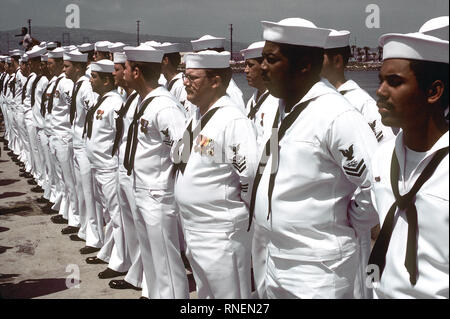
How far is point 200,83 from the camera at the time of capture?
410cm

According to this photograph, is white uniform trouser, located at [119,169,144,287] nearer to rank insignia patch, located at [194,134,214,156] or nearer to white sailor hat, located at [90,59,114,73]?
rank insignia patch, located at [194,134,214,156]

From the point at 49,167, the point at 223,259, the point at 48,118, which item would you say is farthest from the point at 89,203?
the point at 223,259

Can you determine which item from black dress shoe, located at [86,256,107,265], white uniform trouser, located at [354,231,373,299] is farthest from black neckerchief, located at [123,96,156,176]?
white uniform trouser, located at [354,231,373,299]

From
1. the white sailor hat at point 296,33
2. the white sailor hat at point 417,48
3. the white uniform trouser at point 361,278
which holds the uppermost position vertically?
the white sailor hat at point 296,33

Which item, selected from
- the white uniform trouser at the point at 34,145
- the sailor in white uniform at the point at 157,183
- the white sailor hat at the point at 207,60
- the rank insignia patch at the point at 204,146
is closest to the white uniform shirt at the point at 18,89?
the white uniform trouser at the point at 34,145

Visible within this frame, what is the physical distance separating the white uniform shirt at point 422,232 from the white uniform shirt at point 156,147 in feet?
8.54

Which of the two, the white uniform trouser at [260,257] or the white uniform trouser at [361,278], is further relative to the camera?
the white uniform trouser at [260,257]

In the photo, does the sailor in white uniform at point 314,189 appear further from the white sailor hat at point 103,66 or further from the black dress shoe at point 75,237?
the black dress shoe at point 75,237

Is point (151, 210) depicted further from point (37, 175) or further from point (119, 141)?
point (37, 175)

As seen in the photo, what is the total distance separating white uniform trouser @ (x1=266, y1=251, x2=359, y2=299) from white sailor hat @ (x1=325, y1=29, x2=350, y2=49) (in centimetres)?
233

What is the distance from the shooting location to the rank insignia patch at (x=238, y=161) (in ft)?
→ 12.1

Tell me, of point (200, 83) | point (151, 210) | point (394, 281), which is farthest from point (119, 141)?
point (394, 281)
